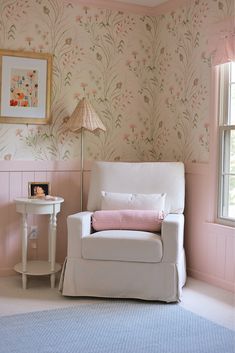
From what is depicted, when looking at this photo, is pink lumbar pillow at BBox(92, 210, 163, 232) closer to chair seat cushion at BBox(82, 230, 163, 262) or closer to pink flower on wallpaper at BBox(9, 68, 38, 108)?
chair seat cushion at BBox(82, 230, 163, 262)

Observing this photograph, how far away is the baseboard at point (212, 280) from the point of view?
3.73 metres

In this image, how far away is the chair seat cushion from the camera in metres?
3.42

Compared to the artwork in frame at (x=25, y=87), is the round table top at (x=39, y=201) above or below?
below

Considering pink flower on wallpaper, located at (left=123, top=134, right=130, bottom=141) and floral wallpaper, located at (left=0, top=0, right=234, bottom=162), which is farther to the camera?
pink flower on wallpaper, located at (left=123, top=134, right=130, bottom=141)

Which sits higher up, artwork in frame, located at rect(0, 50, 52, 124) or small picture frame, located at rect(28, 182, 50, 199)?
artwork in frame, located at rect(0, 50, 52, 124)

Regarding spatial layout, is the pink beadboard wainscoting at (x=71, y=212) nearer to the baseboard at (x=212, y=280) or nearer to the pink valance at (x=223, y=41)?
the baseboard at (x=212, y=280)

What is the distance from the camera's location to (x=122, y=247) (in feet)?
11.3

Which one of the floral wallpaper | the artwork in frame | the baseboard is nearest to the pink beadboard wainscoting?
the baseboard

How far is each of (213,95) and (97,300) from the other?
183 centimetres

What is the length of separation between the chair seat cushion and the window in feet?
2.31

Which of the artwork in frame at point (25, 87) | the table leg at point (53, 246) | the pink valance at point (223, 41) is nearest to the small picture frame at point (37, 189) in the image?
the table leg at point (53, 246)

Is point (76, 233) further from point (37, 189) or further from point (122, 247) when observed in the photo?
point (37, 189)

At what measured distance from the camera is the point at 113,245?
346 cm

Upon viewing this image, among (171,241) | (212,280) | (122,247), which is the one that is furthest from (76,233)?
(212,280)
